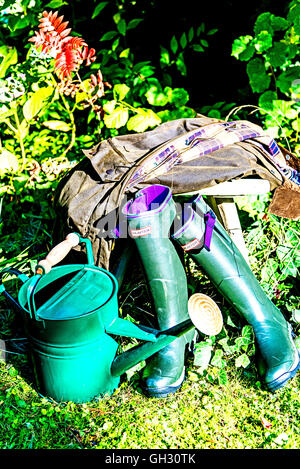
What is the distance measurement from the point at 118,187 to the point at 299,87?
4.45ft

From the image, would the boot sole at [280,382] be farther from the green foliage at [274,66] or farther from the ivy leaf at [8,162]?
the ivy leaf at [8,162]

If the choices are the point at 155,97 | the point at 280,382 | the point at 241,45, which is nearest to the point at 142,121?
the point at 155,97

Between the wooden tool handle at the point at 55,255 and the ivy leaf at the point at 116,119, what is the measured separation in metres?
0.98

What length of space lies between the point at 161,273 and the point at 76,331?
1.44 feet

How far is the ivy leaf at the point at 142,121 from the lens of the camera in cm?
264

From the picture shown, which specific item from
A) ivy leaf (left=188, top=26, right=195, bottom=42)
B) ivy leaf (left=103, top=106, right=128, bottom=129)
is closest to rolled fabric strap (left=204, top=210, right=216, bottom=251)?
ivy leaf (left=103, top=106, right=128, bottom=129)

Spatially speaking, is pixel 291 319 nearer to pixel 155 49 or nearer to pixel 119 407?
pixel 119 407

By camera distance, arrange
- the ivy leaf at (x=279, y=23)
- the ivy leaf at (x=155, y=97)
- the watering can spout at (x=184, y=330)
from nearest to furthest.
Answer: the watering can spout at (x=184, y=330), the ivy leaf at (x=279, y=23), the ivy leaf at (x=155, y=97)

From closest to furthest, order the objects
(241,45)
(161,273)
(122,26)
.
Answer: (161,273) < (241,45) < (122,26)

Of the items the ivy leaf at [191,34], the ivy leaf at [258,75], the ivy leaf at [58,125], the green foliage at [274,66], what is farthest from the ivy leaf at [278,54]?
the ivy leaf at [58,125]

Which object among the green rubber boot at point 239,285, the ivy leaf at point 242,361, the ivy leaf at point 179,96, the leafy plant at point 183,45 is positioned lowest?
the ivy leaf at point 242,361

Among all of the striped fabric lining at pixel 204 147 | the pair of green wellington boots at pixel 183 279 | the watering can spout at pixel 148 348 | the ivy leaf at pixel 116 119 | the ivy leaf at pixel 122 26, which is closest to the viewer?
the watering can spout at pixel 148 348

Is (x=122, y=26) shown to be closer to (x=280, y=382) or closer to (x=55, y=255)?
(x=55, y=255)

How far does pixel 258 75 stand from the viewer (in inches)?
109
